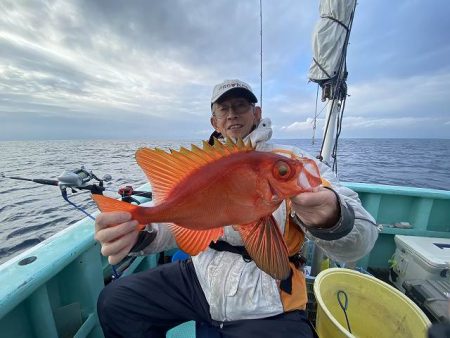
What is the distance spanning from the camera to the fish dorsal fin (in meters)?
1.22

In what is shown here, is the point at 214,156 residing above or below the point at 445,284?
above

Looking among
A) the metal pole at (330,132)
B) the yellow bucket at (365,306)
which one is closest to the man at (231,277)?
the yellow bucket at (365,306)

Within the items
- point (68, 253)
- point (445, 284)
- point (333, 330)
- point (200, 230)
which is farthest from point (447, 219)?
point (68, 253)

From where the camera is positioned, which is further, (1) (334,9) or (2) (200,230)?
(1) (334,9)

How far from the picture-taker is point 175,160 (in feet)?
4.08

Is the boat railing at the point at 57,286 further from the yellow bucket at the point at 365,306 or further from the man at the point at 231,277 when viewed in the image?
the yellow bucket at the point at 365,306

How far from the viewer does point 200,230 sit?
4.25ft

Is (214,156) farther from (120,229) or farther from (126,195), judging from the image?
(126,195)

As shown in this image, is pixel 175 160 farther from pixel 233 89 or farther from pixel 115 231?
pixel 233 89

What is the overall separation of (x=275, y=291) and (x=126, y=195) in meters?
1.78

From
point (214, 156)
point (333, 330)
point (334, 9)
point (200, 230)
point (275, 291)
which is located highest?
point (334, 9)

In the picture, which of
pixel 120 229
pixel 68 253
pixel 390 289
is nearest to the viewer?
pixel 120 229

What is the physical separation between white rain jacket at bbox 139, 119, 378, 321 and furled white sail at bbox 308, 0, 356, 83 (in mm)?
1798

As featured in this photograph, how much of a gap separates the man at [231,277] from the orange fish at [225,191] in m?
0.14
